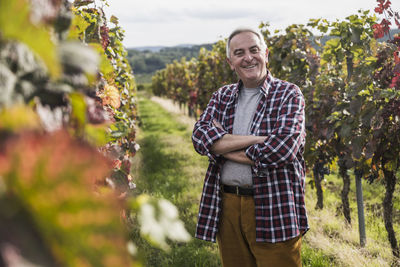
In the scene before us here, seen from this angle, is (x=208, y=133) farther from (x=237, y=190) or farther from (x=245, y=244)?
(x=245, y=244)

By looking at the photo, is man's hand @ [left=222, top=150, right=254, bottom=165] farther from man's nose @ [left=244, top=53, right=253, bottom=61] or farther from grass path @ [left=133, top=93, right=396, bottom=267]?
grass path @ [left=133, top=93, right=396, bottom=267]

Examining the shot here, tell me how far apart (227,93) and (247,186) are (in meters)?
0.67

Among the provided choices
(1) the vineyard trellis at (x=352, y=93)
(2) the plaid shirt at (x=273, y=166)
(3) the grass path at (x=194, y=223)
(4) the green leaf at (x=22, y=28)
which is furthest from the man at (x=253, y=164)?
(4) the green leaf at (x=22, y=28)

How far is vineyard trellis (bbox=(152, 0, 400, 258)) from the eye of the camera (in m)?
2.98

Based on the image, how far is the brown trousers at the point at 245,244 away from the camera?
212cm

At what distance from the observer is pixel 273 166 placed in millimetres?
2004

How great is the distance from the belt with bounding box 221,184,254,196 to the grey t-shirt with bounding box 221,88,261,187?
30mm

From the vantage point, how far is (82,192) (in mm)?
379

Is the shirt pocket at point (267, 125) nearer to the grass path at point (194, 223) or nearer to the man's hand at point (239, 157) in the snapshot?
the man's hand at point (239, 157)

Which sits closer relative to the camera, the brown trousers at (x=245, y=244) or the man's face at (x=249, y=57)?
the brown trousers at (x=245, y=244)

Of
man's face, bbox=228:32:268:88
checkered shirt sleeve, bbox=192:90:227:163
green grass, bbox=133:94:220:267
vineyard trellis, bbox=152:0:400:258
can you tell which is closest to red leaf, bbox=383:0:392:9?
vineyard trellis, bbox=152:0:400:258

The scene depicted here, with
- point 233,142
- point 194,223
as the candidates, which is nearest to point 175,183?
point 194,223

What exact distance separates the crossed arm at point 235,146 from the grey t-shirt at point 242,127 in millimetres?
71

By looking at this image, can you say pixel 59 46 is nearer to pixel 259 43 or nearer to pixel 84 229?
pixel 84 229
